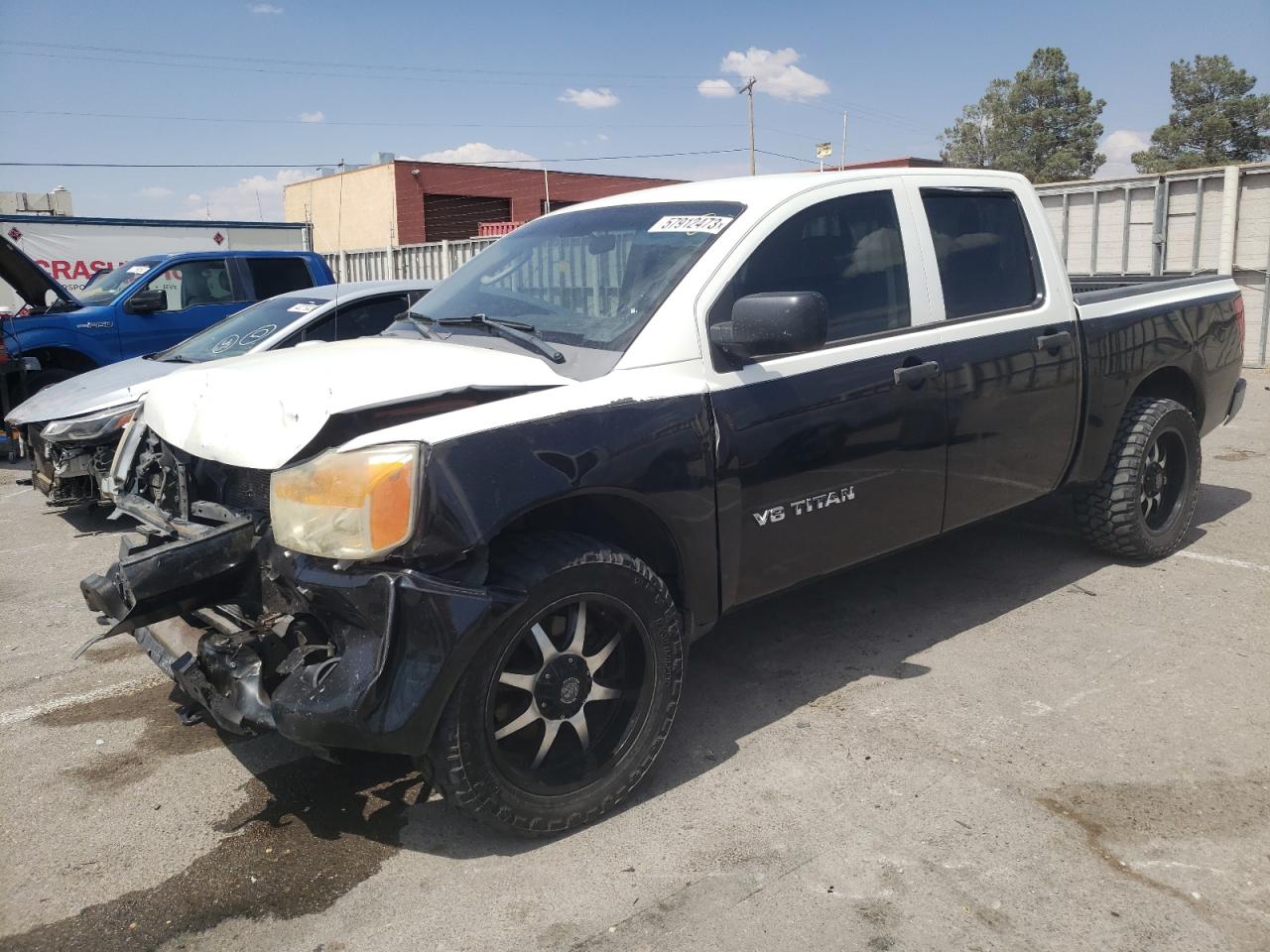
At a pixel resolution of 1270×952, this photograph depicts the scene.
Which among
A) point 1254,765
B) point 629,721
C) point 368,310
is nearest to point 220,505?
point 629,721

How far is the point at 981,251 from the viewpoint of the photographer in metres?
4.43

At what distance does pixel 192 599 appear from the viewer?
300 cm

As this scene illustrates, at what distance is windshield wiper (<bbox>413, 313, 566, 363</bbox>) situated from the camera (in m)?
3.31

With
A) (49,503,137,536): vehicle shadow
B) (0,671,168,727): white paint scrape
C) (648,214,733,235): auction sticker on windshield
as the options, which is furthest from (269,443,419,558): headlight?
(49,503,137,536): vehicle shadow

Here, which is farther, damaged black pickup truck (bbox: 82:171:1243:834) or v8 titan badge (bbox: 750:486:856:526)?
v8 titan badge (bbox: 750:486:856:526)

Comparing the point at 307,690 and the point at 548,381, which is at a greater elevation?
the point at 548,381

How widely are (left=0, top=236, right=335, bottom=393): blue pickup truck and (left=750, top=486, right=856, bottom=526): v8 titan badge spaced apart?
25.7 ft

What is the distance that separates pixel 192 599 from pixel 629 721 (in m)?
1.35

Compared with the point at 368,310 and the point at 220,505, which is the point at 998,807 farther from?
the point at 368,310

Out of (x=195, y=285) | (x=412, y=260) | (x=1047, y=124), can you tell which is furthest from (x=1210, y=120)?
(x=195, y=285)

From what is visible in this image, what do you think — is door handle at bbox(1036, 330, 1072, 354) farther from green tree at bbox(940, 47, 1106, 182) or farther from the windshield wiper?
green tree at bbox(940, 47, 1106, 182)

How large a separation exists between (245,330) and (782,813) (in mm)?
5913

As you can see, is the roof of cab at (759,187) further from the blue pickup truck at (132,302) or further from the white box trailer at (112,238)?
the white box trailer at (112,238)

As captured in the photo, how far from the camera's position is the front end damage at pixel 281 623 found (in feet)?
8.71
